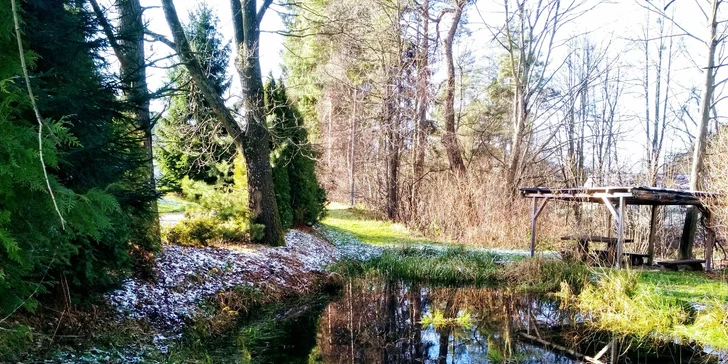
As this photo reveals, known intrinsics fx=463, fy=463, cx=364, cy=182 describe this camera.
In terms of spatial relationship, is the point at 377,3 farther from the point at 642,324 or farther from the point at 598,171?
the point at 642,324

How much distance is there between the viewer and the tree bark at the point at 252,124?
848cm

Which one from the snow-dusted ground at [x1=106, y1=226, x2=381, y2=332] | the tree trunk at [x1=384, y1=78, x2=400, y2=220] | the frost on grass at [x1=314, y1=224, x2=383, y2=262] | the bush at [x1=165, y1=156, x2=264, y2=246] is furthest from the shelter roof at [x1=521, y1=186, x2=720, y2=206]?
the tree trunk at [x1=384, y1=78, x2=400, y2=220]

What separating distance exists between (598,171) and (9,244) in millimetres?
18591

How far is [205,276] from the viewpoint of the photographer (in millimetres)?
6590

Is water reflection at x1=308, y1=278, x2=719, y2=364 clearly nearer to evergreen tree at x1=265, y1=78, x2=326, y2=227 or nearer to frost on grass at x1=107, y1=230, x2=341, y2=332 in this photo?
frost on grass at x1=107, y1=230, x2=341, y2=332

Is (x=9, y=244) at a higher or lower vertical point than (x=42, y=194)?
lower

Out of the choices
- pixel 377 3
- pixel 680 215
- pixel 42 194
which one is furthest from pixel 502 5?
pixel 42 194

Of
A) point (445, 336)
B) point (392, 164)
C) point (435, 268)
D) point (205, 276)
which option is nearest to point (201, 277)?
point (205, 276)

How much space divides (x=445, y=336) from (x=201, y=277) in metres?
3.44

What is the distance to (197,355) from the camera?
462 cm

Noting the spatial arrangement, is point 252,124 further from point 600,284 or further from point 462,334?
point 600,284

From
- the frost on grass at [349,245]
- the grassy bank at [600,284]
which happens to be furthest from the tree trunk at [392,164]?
the grassy bank at [600,284]

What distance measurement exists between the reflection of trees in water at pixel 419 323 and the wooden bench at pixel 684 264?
421cm

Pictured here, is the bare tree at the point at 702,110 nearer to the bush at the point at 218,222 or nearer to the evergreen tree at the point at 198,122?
the bush at the point at 218,222
